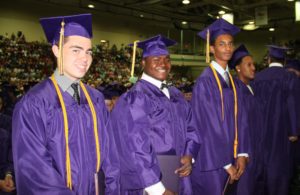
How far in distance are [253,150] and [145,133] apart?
6.23 feet

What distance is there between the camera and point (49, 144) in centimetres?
194

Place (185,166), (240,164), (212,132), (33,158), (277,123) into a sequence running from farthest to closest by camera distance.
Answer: (277,123)
(240,164)
(212,132)
(185,166)
(33,158)

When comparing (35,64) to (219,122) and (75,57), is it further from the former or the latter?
(75,57)

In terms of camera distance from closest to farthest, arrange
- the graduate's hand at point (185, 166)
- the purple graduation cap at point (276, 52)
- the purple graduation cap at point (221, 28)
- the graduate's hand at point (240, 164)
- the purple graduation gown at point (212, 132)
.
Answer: the graduate's hand at point (185, 166), the purple graduation gown at point (212, 132), the graduate's hand at point (240, 164), the purple graduation cap at point (221, 28), the purple graduation cap at point (276, 52)

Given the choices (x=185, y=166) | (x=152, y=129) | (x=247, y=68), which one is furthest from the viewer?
(x=247, y=68)

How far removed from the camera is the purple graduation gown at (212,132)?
3072 mm

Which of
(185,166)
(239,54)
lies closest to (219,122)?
(185,166)

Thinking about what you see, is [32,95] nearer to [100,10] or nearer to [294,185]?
[294,185]

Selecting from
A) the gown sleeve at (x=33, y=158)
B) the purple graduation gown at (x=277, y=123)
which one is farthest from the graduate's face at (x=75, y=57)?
the purple graduation gown at (x=277, y=123)

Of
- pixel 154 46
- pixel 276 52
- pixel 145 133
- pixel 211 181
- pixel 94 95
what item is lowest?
pixel 211 181

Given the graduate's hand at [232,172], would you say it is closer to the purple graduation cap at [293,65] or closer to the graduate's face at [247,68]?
the graduate's face at [247,68]

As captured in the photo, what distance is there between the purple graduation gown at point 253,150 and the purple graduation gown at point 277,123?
0.14m

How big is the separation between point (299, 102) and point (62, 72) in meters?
4.14

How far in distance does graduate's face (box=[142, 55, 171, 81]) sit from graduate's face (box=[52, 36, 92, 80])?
80 centimetres
